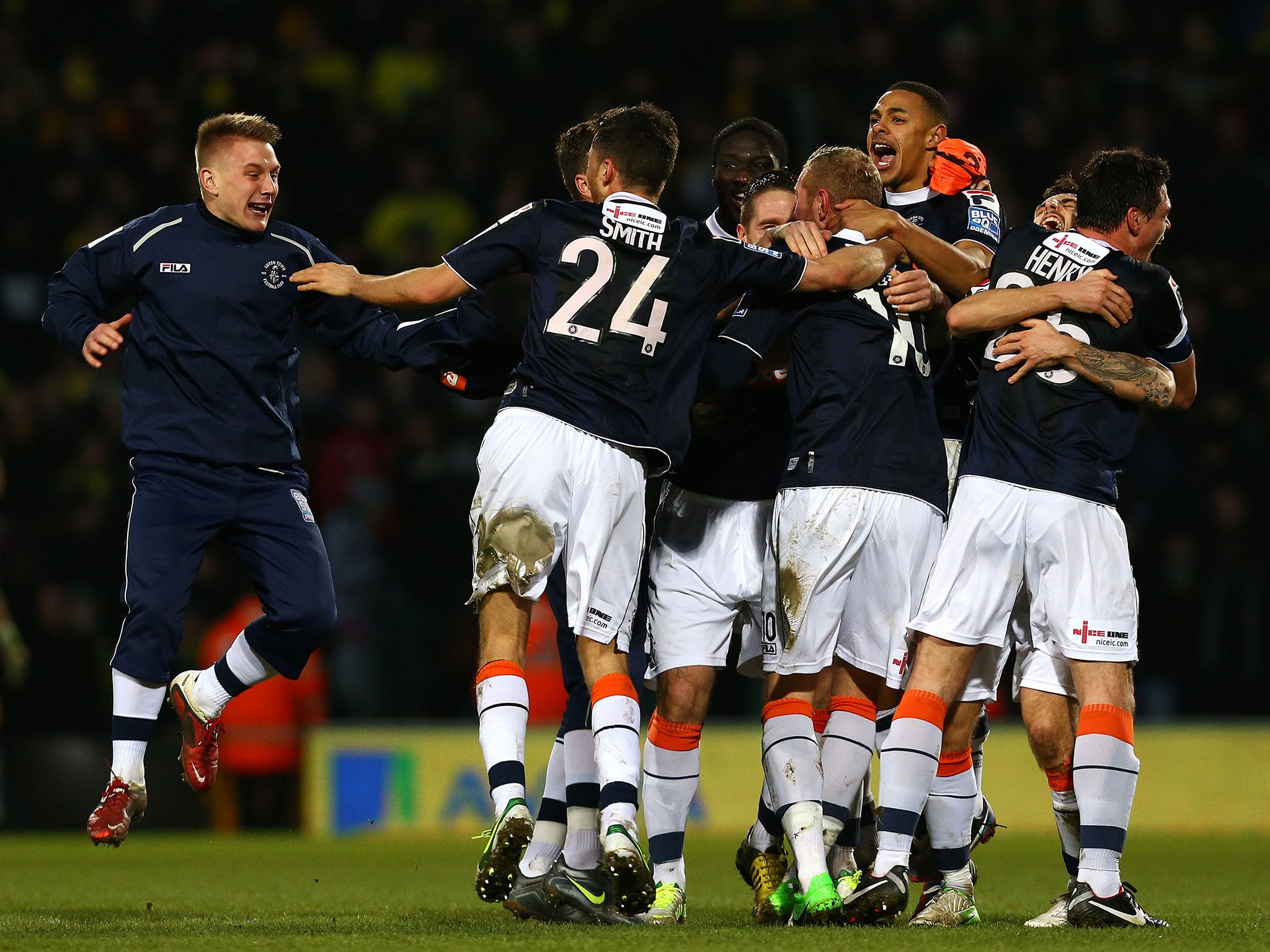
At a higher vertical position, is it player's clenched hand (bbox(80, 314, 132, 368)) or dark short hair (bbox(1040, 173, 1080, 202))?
dark short hair (bbox(1040, 173, 1080, 202))

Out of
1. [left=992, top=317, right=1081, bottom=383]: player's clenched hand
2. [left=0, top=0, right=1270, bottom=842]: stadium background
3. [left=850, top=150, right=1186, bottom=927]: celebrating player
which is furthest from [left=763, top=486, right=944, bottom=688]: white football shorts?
[left=0, top=0, right=1270, bottom=842]: stadium background

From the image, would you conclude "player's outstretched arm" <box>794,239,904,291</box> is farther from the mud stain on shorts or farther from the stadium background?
the stadium background

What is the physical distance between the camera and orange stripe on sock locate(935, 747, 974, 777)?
18.8ft

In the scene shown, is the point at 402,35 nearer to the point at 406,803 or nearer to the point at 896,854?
the point at 406,803

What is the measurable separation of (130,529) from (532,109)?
9020 mm

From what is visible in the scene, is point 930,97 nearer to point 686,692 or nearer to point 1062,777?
point 686,692

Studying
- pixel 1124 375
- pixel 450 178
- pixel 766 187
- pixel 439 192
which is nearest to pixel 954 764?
pixel 1124 375

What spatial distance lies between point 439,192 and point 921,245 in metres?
8.79

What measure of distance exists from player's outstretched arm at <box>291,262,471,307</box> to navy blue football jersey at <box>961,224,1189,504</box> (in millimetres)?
1848

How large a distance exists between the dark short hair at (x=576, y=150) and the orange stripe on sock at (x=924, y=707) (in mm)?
2244

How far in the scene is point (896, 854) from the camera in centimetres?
521

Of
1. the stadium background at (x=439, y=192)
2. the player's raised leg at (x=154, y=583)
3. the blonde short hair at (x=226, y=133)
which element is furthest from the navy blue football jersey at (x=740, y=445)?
the stadium background at (x=439, y=192)

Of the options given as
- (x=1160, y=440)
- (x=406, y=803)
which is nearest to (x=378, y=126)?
(x=406, y=803)

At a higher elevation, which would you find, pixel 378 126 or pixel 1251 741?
pixel 378 126
